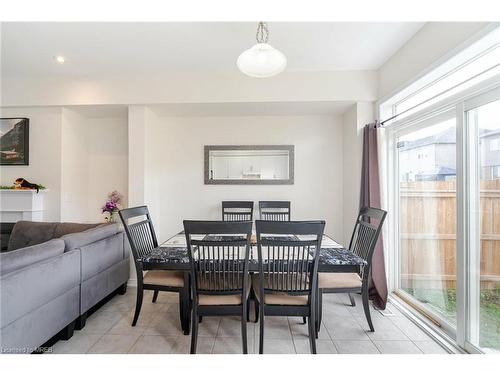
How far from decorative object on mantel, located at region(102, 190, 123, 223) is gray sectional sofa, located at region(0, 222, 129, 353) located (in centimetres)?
66

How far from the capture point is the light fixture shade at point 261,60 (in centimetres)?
160

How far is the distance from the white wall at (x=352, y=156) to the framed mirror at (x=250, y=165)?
76cm

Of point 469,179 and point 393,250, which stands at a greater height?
point 469,179

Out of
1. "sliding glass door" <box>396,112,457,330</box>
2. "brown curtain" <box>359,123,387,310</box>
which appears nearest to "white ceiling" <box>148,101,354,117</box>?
"brown curtain" <box>359,123,387,310</box>

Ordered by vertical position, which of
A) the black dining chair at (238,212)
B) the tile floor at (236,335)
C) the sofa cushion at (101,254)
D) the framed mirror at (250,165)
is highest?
the framed mirror at (250,165)

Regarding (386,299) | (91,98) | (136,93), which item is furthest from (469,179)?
(91,98)

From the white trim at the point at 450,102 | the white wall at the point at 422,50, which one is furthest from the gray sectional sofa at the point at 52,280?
the white wall at the point at 422,50

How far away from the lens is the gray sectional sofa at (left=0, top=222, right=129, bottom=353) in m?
1.45

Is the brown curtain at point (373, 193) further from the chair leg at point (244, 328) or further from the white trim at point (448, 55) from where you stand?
the chair leg at point (244, 328)

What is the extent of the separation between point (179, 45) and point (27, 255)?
2.21 meters

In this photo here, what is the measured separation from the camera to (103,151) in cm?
366
